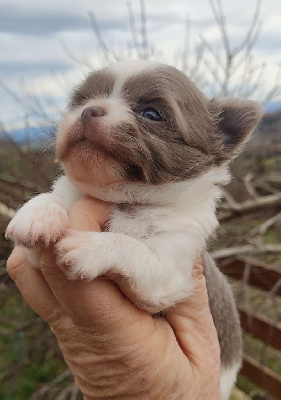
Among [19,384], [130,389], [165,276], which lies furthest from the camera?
[19,384]

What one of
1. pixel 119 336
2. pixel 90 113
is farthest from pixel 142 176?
pixel 119 336

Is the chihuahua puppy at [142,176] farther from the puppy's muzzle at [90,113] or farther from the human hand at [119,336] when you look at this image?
the human hand at [119,336]

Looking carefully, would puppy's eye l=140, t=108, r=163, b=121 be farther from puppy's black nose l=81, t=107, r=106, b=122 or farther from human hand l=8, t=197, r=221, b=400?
human hand l=8, t=197, r=221, b=400

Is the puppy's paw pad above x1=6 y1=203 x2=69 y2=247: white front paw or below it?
below

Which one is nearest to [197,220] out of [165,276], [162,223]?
[162,223]

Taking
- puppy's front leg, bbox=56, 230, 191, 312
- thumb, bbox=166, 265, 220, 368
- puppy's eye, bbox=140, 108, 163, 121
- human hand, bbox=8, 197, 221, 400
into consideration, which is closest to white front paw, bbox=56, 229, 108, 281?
puppy's front leg, bbox=56, 230, 191, 312

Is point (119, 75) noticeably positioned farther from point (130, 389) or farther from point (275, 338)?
point (275, 338)
